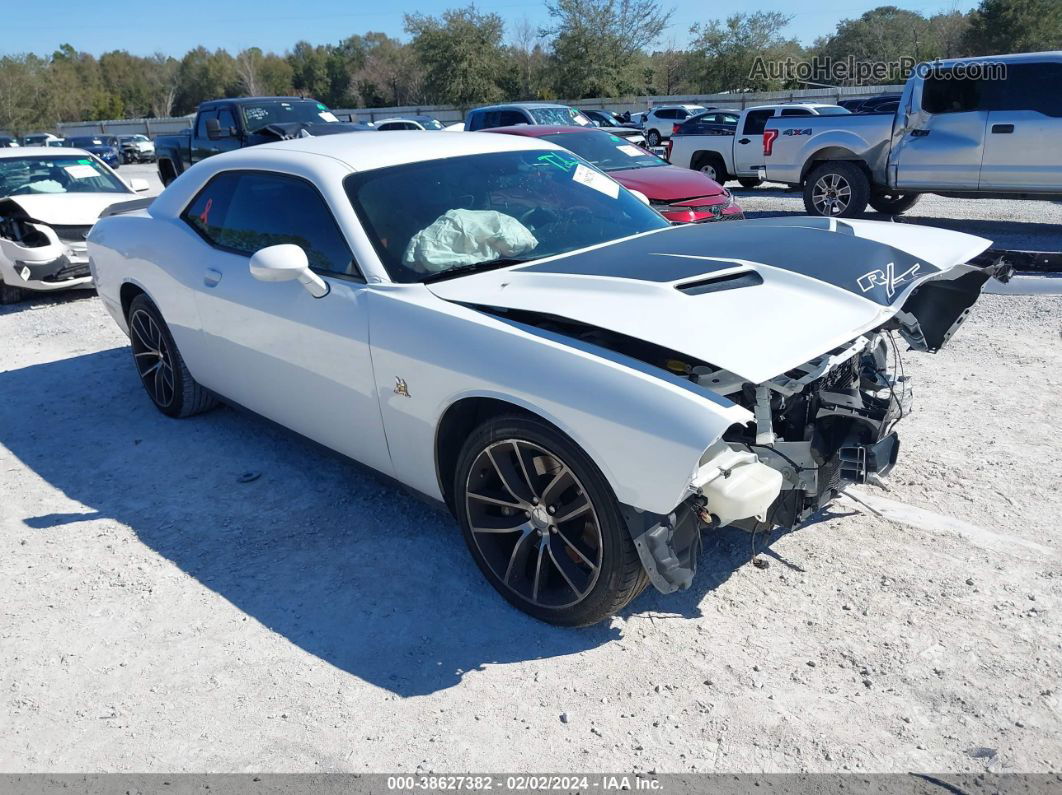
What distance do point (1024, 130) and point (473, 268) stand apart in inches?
357

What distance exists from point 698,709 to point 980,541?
1.61 metres

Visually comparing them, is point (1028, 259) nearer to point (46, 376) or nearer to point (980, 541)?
point (980, 541)

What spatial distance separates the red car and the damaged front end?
467 cm

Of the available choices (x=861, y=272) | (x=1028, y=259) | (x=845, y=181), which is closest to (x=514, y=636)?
(x=861, y=272)

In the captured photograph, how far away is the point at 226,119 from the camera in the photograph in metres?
14.6

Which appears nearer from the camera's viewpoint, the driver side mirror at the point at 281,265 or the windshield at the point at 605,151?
the driver side mirror at the point at 281,265

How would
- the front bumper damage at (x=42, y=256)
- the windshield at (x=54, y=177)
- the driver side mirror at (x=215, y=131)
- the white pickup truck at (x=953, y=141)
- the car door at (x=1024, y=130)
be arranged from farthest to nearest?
the driver side mirror at (x=215, y=131) → the white pickup truck at (x=953, y=141) → the car door at (x=1024, y=130) → the windshield at (x=54, y=177) → the front bumper damage at (x=42, y=256)

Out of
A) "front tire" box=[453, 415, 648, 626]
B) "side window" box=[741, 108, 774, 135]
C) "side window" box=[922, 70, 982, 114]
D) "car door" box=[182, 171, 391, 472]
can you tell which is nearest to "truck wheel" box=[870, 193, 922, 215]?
"side window" box=[922, 70, 982, 114]

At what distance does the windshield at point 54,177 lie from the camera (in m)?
9.48

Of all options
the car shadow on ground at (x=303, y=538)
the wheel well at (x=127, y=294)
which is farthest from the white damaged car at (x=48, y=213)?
the wheel well at (x=127, y=294)

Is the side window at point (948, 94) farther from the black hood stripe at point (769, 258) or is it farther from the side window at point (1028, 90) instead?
the black hood stripe at point (769, 258)

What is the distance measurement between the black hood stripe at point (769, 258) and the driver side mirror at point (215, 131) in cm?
1253

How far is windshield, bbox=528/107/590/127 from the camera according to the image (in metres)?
15.9

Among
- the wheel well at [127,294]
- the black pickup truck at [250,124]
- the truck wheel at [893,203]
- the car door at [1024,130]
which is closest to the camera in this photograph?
the wheel well at [127,294]
